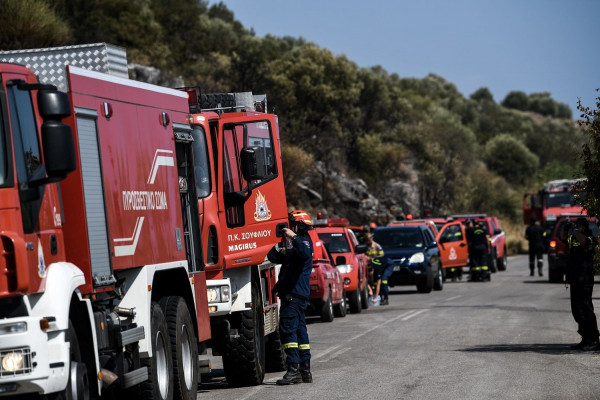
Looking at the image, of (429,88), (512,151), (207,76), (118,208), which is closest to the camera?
(118,208)

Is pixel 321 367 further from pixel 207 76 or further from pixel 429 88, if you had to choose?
pixel 429 88

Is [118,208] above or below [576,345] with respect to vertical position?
above

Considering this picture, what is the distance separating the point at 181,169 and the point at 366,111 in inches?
2294

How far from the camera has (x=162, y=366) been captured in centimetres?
1058

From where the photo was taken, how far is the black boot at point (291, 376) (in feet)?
43.1

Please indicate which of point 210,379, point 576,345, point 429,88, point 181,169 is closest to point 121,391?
point 181,169

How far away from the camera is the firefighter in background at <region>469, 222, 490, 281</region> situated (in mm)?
35906

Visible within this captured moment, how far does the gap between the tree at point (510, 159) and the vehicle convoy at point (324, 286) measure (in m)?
83.4

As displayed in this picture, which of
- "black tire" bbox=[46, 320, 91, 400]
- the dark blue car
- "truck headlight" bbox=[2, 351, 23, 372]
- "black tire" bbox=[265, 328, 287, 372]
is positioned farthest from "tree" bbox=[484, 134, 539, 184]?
"truck headlight" bbox=[2, 351, 23, 372]

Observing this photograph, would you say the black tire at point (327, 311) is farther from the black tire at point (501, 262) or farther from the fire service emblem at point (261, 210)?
the black tire at point (501, 262)

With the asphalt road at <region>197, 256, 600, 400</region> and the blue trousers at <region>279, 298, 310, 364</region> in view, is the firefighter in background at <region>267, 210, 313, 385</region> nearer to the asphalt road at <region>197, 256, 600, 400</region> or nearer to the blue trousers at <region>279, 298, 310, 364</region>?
the blue trousers at <region>279, 298, 310, 364</region>

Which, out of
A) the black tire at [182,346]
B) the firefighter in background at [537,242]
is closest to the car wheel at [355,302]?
Answer: the firefighter in background at [537,242]

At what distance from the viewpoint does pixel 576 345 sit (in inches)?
629

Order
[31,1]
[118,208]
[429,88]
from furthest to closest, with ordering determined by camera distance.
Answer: [429,88], [31,1], [118,208]
